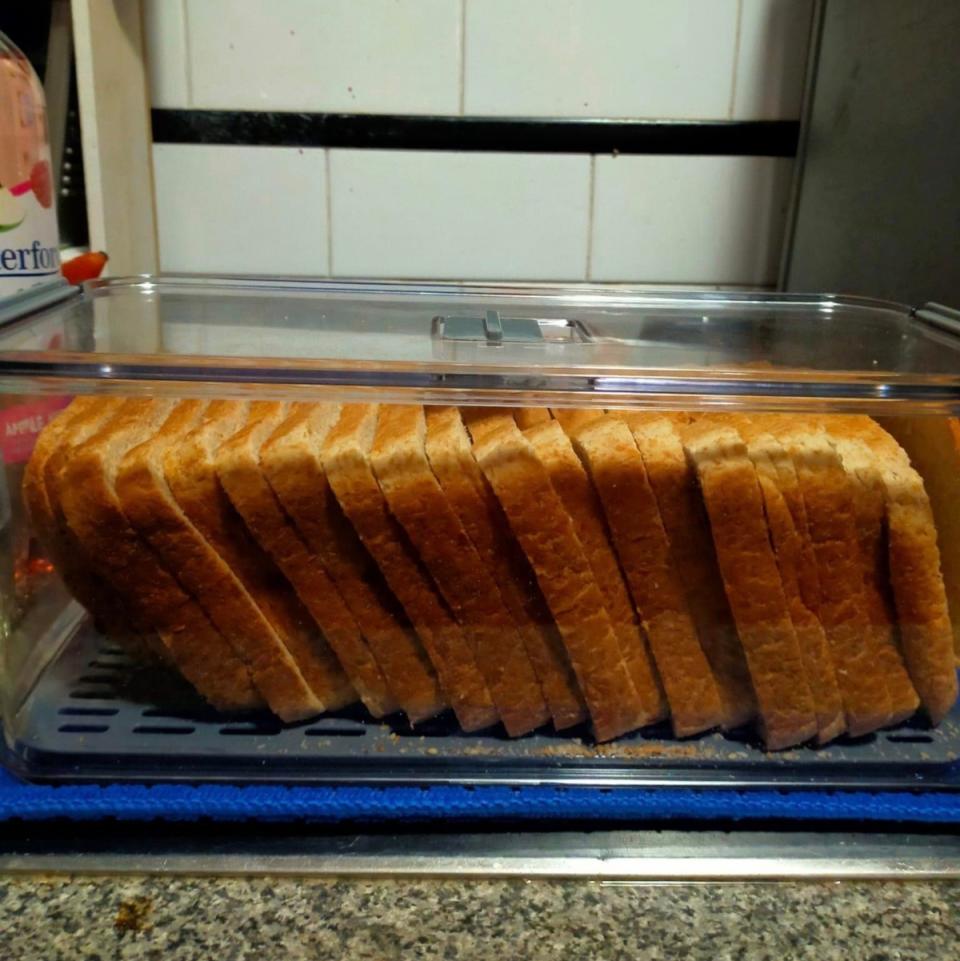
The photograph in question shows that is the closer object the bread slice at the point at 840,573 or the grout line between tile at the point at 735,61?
the bread slice at the point at 840,573

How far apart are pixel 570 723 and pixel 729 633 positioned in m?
0.14

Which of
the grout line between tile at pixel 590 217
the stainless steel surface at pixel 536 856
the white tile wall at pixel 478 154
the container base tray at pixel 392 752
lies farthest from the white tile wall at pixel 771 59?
Answer: the stainless steel surface at pixel 536 856

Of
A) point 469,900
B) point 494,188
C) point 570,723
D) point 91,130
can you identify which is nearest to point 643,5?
point 494,188

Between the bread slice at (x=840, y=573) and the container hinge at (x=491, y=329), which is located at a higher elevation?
the container hinge at (x=491, y=329)

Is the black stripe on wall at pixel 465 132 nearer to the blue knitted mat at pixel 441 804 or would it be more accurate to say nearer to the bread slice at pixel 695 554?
the bread slice at pixel 695 554

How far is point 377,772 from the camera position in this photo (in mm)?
622

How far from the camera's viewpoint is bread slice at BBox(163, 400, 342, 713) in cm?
62

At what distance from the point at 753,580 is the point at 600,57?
909 mm

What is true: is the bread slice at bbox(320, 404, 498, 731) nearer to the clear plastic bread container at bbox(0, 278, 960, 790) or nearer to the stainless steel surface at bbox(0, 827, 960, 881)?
the clear plastic bread container at bbox(0, 278, 960, 790)

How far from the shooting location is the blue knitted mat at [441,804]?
59 cm

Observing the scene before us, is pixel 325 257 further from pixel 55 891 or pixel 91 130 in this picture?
pixel 55 891

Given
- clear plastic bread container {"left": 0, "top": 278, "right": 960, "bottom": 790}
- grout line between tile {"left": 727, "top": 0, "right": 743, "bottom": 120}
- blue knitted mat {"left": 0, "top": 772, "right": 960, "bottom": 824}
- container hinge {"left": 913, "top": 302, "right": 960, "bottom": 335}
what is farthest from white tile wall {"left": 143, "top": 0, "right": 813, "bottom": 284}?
blue knitted mat {"left": 0, "top": 772, "right": 960, "bottom": 824}

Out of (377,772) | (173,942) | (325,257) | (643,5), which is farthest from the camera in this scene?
(325,257)

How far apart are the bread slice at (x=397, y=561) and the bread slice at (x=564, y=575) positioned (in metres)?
0.08
